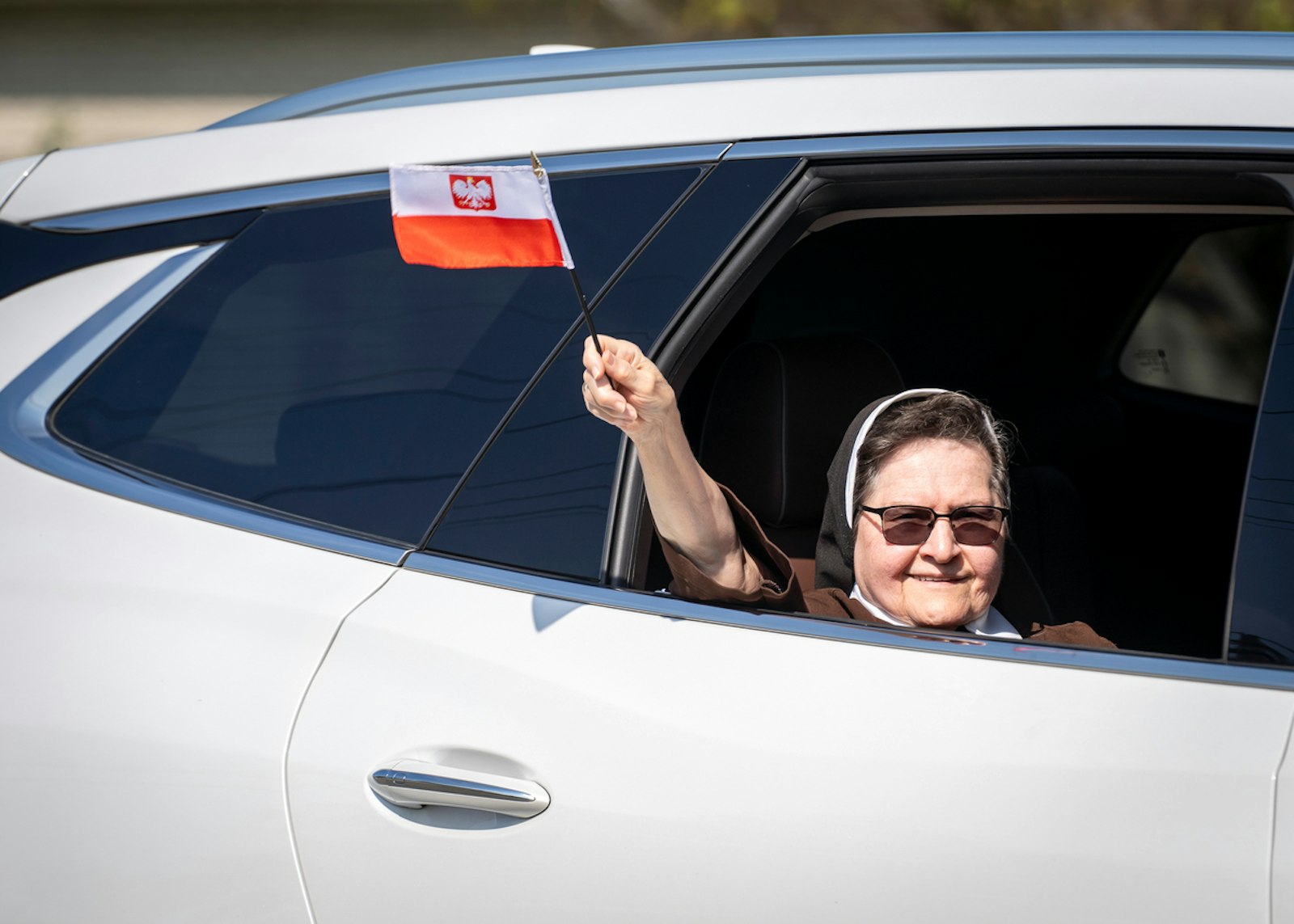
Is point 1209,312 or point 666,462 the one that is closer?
point 666,462

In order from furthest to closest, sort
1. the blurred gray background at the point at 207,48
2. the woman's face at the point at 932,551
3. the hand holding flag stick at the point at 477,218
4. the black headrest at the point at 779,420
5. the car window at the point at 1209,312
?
the blurred gray background at the point at 207,48
the car window at the point at 1209,312
the black headrest at the point at 779,420
the woman's face at the point at 932,551
the hand holding flag stick at the point at 477,218

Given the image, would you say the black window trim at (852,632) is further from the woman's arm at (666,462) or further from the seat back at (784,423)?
the seat back at (784,423)

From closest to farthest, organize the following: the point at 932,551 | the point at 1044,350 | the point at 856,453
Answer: the point at 932,551, the point at 856,453, the point at 1044,350

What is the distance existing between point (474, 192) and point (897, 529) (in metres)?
0.83

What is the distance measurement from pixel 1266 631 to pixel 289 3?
28.8 ft

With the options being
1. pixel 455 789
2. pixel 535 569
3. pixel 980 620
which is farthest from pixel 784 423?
pixel 455 789

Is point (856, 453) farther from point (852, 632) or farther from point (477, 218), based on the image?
point (477, 218)

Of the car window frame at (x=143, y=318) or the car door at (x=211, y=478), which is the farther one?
the car window frame at (x=143, y=318)

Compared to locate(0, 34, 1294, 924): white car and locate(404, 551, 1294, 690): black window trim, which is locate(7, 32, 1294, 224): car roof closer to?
locate(0, 34, 1294, 924): white car

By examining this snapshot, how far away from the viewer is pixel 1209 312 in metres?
3.88

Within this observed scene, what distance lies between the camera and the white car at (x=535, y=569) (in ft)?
4.19

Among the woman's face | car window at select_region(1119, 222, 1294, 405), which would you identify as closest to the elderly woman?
the woman's face

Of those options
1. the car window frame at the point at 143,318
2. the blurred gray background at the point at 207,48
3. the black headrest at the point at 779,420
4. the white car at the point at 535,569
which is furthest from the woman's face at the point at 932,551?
the blurred gray background at the point at 207,48

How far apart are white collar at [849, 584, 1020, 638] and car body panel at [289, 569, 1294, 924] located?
1.59 feet
